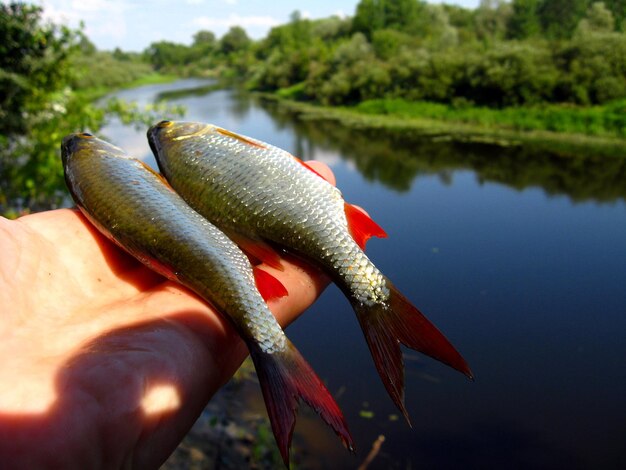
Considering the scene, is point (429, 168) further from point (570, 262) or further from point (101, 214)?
point (101, 214)

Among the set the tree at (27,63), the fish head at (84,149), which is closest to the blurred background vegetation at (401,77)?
the tree at (27,63)

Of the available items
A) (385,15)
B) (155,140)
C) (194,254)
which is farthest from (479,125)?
(385,15)

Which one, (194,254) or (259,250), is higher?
(194,254)

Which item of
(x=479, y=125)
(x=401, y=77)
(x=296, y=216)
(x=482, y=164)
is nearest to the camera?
(x=296, y=216)

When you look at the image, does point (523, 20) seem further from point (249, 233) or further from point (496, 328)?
point (249, 233)

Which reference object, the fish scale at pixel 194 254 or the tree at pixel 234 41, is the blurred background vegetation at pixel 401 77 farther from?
the tree at pixel 234 41

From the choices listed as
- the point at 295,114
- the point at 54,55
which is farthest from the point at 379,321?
the point at 295,114

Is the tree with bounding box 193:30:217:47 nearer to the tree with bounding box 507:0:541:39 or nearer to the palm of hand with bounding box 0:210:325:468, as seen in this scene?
the tree with bounding box 507:0:541:39

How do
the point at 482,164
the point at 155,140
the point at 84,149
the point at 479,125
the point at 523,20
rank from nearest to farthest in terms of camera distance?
the point at 84,149 < the point at 155,140 < the point at 482,164 < the point at 479,125 < the point at 523,20
